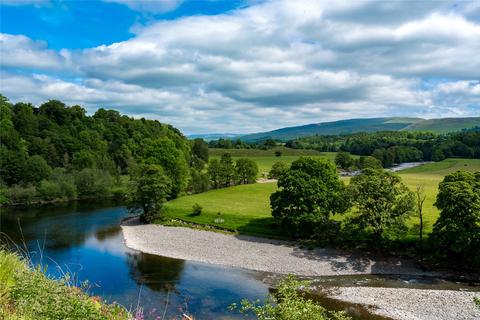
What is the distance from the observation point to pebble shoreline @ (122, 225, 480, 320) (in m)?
30.2

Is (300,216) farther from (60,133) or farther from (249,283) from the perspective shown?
(60,133)

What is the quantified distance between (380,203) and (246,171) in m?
60.5

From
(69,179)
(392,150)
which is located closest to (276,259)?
(69,179)

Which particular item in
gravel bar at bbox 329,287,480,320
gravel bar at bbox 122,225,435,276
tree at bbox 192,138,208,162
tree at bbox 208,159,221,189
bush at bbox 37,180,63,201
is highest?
tree at bbox 192,138,208,162

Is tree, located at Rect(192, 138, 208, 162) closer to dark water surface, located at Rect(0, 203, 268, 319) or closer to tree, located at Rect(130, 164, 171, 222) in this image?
tree, located at Rect(130, 164, 171, 222)

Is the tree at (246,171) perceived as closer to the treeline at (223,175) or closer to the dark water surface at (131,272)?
the treeline at (223,175)

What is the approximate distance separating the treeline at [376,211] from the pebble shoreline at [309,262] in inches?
105

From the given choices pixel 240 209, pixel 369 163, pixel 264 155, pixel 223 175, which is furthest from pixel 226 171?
pixel 264 155

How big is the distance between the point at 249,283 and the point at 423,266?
18110mm

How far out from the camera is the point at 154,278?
121 feet

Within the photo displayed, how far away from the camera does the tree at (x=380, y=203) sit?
4184cm

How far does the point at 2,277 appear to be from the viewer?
8.76 metres

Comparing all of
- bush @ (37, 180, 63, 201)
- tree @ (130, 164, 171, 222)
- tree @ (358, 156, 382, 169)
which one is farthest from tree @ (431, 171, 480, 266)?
tree @ (358, 156, 382, 169)

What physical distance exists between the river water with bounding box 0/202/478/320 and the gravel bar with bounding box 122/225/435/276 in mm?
1653
